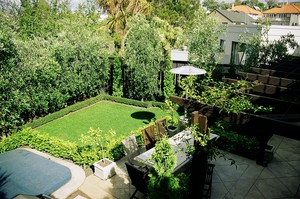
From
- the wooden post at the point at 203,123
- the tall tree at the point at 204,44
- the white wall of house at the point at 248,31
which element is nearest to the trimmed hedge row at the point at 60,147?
the wooden post at the point at 203,123

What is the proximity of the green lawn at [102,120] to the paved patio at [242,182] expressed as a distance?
3.23 metres

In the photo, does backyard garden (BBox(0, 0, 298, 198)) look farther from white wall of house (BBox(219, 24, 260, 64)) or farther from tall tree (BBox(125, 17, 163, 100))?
white wall of house (BBox(219, 24, 260, 64))

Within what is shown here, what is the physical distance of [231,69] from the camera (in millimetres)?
16094

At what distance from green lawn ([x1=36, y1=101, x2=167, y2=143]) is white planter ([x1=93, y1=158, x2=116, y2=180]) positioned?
9.10ft

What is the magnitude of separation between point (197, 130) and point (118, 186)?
3.49 metres

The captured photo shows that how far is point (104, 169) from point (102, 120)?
5.27 meters

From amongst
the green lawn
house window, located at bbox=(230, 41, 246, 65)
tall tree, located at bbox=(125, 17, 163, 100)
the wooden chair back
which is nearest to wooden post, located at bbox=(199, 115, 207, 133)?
the wooden chair back

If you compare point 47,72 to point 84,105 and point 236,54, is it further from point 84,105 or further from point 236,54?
point 236,54

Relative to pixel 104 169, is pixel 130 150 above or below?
above

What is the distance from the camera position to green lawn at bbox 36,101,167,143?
Answer: 10.8 metres

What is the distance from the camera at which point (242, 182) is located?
712cm

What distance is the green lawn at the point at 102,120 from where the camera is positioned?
1082cm

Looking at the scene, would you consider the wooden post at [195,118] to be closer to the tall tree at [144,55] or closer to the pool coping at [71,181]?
the pool coping at [71,181]

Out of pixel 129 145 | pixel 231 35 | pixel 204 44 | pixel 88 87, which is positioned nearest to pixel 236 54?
pixel 231 35
